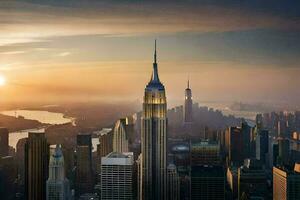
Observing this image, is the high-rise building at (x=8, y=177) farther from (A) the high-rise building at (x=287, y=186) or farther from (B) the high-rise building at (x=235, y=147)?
(A) the high-rise building at (x=287, y=186)

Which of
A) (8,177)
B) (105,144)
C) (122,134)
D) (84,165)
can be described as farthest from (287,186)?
(8,177)

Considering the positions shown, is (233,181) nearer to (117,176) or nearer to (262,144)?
(262,144)

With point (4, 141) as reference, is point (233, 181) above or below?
below

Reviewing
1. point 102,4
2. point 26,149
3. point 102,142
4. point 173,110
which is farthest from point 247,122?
point 26,149

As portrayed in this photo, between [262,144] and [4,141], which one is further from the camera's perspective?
[262,144]

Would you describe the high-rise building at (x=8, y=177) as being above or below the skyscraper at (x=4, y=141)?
below

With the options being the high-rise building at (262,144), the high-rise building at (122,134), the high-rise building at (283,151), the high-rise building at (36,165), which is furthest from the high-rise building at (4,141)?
the high-rise building at (283,151)

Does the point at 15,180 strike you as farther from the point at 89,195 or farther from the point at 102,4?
the point at 102,4
